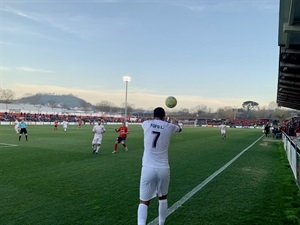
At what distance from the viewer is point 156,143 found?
4531 millimetres

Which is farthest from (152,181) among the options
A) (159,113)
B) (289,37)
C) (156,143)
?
(289,37)

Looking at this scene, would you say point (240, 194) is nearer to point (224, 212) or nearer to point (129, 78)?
point (224, 212)

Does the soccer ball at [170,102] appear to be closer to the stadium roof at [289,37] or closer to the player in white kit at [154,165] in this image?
the stadium roof at [289,37]

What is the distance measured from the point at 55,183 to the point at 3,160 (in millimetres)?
5530

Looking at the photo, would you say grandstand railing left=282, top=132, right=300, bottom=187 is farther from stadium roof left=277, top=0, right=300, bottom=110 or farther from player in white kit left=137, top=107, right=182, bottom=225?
player in white kit left=137, top=107, right=182, bottom=225

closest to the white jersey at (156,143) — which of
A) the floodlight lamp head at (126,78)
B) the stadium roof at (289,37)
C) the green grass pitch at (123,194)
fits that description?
the green grass pitch at (123,194)

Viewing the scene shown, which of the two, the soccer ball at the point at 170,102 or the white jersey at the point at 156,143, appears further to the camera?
the soccer ball at the point at 170,102

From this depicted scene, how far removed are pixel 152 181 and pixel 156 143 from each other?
557 millimetres

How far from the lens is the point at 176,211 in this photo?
6.00 meters

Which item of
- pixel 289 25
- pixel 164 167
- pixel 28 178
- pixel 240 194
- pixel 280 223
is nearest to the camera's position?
pixel 164 167

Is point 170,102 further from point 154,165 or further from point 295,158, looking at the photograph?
point 295,158

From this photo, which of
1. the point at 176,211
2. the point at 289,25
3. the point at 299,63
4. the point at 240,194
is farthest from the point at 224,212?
the point at 299,63

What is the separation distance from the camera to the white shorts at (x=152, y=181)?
4410mm

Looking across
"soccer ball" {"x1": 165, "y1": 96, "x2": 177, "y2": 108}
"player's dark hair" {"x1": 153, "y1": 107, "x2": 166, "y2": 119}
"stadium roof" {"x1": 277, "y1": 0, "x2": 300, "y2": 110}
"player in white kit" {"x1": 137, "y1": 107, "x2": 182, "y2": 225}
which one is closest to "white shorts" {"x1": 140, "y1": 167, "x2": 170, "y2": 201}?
"player in white kit" {"x1": 137, "y1": 107, "x2": 182, "y2": 225}
